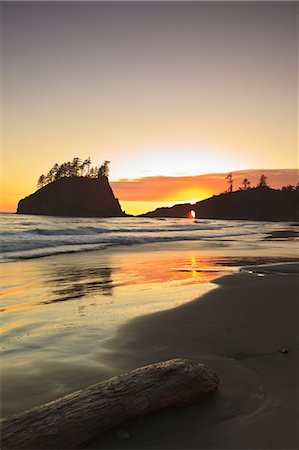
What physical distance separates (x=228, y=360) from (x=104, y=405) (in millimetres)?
1557

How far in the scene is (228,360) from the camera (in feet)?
11.5

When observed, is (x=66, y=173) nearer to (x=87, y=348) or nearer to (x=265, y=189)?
(x=265, y=189)

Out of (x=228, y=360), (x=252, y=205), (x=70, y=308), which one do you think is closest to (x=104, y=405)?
(x=228, y=360)

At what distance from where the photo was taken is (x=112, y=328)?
4.58 meters

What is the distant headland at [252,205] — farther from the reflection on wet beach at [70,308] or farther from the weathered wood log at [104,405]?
the weathered wood log at [104,405]

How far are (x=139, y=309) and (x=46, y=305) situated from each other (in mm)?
1511

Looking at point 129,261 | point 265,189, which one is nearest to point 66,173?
point 265,189

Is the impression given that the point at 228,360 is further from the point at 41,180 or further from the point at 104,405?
the point at 41,180

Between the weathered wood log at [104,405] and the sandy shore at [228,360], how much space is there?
0.09 m

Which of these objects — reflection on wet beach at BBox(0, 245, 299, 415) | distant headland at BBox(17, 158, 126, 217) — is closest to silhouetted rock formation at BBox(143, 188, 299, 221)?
distant headland at BBox(17, 158, 126, 217)

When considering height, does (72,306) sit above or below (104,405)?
below

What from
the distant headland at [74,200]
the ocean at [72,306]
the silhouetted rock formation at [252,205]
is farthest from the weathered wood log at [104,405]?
the silhouetted rock formation at [252,205]

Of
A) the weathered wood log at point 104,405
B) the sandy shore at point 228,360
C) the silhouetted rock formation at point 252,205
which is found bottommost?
the sandy shore at point 228,360

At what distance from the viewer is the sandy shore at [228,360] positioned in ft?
7.53
